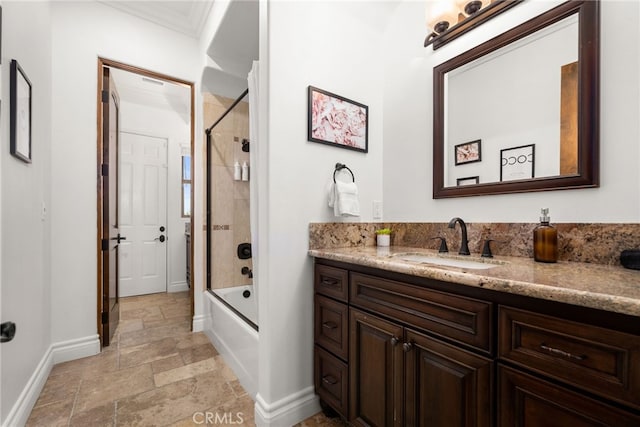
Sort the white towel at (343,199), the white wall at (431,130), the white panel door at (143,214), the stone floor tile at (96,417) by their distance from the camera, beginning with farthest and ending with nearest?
the white panel door at (143,214) → the white towel at (343,199) → the stone floor tile at (96,417) → the white wall at (431,130)

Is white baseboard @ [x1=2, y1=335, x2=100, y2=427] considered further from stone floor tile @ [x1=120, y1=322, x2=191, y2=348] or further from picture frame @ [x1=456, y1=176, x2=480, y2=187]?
picture frame @ [x1=456, y1=176, x2=480, y2=187]

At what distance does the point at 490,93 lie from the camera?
4.88 feet

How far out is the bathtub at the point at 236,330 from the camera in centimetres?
175

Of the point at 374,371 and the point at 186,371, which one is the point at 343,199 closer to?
the point at 374,371

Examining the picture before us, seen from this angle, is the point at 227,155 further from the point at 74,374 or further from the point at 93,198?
the point at 74,374

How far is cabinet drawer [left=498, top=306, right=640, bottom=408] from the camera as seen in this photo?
62 cm

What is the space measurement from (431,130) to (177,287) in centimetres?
396

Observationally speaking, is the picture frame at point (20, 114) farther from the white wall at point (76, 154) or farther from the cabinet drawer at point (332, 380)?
the cabinet drawer at point (332, 380)

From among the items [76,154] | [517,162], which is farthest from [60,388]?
[517,162]

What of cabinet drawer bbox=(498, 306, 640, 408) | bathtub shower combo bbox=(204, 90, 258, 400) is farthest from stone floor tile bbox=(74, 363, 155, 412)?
cabinet drawer bbox=(498, 306, 640, 408)

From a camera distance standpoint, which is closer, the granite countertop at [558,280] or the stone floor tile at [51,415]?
the granite countertop at [558,280]

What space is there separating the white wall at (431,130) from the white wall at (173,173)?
10.6 feet

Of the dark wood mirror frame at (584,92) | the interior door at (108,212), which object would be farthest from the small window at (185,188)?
the dark wood mirror frame at (584,92)

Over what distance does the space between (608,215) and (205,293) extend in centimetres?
281
